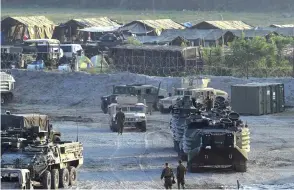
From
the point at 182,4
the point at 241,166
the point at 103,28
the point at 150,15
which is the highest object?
the point at 182,4

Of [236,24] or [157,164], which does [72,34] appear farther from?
[157,164]

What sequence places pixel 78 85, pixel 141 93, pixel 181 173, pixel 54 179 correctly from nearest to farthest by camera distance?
pixel 181 173 < pixel 54 179 < pixel 141 93 < pixel 78 85

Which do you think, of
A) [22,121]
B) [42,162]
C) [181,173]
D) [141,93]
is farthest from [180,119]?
[141,93]

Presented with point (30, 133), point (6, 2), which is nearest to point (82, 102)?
point (30, 133)

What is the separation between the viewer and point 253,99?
55656mm

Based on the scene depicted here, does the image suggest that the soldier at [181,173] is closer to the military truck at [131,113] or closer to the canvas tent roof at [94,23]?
the military truck at [131,113]

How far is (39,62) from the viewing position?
236ft

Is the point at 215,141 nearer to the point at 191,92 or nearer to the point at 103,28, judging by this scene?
the point at 191,92

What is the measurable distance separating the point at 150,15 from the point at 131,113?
7376 centimetres

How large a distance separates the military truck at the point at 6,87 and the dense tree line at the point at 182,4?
7030cm

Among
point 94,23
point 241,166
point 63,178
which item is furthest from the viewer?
point 94,23

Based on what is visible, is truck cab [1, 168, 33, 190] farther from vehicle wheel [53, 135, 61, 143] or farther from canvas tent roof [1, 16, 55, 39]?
canvas tent roof [1, 16, 55, 39]

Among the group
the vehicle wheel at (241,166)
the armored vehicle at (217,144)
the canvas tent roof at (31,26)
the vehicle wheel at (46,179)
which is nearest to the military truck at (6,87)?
the armored vehicle at (217,144)

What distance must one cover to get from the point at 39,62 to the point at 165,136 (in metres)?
25.6
